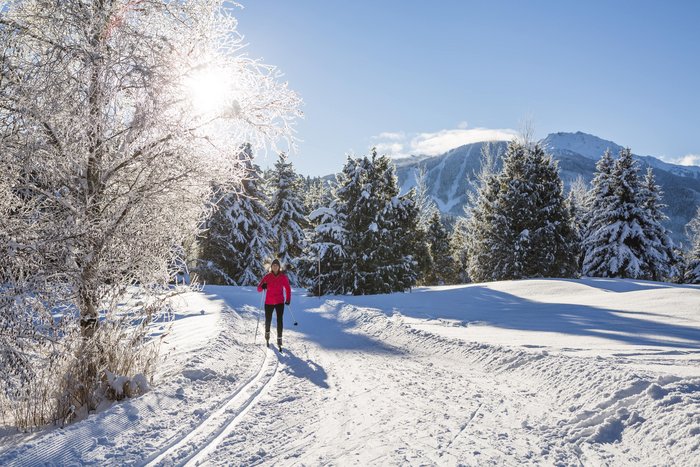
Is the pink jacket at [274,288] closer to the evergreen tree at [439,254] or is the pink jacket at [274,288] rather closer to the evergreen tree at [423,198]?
the evergreen tree at [423,198]

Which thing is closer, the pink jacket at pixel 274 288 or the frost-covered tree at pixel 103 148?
the frost-covered tree at pixel 103 148

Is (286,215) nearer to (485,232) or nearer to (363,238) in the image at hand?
(363,238)

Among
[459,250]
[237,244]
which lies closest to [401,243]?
[237,244]

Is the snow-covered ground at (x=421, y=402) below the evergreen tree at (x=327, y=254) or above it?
below

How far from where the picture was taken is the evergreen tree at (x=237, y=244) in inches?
1233

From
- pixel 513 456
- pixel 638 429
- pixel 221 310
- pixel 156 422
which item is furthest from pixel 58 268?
pixel 221 310

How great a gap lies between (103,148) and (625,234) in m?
32.3

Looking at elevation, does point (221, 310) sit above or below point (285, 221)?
below

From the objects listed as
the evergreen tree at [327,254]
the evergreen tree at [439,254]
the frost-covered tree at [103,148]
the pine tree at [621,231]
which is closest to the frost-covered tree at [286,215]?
the evergreen tree at [327,254]

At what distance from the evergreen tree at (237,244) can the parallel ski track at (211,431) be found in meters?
25.6

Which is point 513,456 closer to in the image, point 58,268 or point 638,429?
point 638,429

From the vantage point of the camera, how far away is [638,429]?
4.36 metres

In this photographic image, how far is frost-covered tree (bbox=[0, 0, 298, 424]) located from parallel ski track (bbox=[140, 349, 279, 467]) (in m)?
1.71

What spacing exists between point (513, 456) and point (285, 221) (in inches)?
1319
